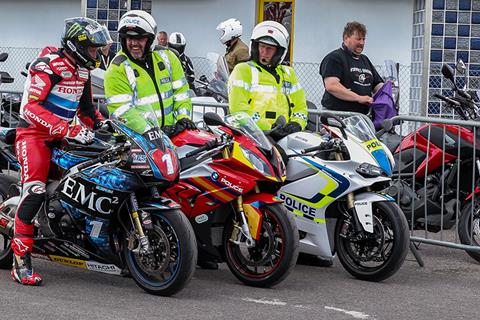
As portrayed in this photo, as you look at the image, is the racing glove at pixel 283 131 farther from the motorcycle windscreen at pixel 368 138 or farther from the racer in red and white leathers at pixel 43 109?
the racer in red and white leathers at pixel 43 109

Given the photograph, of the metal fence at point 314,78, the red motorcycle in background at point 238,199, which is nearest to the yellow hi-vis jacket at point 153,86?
the red motorcycle in background at point 238,199

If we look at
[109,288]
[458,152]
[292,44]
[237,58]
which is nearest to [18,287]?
[109,288]

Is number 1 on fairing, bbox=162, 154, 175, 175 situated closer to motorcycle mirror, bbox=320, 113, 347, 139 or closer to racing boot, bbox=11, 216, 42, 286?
racing boot, bbox=11, 216, 42, 286

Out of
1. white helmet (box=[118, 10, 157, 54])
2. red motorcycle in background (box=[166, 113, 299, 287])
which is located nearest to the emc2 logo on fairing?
red motorcycle in background (box=[166, 113, 299, 287])

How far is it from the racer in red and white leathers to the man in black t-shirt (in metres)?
3.55

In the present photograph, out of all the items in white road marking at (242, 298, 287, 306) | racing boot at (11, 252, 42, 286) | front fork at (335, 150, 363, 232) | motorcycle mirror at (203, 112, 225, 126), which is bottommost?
A: white road marking at (242, 298, 287, 306)

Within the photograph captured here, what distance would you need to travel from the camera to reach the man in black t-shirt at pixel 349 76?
11.7 m

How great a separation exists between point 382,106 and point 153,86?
323 centimetres

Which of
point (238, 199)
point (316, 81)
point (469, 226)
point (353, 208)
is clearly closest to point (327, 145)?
point (353, 208)

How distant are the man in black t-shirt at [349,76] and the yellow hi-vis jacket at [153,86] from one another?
266cm

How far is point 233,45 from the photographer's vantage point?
603 inches

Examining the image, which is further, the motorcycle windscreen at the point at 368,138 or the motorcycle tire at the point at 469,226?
the motorcycle tire at the point at 469,226

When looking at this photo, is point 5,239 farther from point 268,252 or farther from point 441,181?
point 441,181

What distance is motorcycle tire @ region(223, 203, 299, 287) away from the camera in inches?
332
